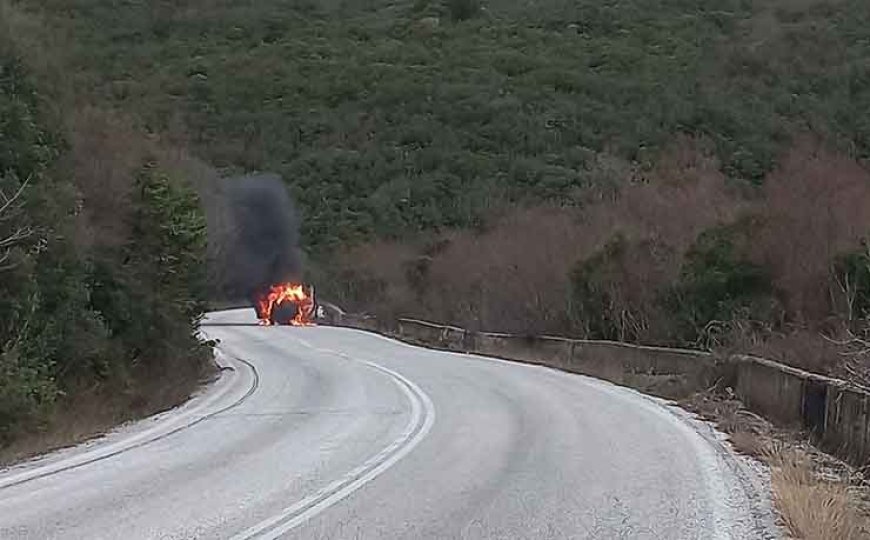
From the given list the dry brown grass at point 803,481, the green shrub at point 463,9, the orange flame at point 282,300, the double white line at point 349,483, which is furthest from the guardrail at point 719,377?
the green shrub at point 463,9

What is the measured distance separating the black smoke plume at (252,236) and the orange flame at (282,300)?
0.61 metres

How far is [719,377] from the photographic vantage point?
22.0 meters

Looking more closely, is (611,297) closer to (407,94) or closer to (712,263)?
(712,263)

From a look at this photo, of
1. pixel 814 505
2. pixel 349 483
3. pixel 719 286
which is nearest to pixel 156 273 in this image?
pixel 719 286

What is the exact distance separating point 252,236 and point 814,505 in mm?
39053

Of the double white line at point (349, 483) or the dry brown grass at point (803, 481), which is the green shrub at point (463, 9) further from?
the dry brown grass at point (803, 481)

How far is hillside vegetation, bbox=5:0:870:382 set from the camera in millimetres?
30188

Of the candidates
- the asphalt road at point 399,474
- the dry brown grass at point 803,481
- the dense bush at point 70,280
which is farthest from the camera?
the dense bush at point 70,280

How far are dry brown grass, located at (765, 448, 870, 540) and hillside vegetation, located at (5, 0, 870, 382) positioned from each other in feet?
11.9

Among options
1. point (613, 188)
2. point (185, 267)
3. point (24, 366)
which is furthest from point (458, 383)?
point (613, 188)

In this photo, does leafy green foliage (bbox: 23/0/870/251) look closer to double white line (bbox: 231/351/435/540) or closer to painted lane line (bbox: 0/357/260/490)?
painted lane line (bbox: 0/357/260/490)

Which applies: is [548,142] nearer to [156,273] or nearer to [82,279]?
[156,273]

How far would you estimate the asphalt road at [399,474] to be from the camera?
32.1 ft

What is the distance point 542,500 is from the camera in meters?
11.0
